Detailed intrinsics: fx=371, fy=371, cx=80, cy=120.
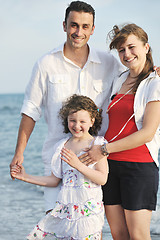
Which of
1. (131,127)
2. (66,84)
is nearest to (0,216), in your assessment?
(66,84)

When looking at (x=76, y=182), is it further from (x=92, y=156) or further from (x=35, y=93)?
(x=35, y=93)

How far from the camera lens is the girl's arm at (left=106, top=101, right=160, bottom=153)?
2.78 metres

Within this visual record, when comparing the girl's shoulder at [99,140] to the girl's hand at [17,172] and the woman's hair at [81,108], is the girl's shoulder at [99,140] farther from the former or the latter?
the girl's hand at [17,172]

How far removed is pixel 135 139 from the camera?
2.79 meters

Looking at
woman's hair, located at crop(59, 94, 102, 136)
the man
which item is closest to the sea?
the man

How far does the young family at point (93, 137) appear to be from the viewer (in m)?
2.82

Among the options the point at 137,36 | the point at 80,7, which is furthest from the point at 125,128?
the point at 80,7

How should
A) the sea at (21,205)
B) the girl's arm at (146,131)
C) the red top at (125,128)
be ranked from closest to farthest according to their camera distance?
the girl's arm at (146,131)
the red top at (125,128)
the sea at (21,205)

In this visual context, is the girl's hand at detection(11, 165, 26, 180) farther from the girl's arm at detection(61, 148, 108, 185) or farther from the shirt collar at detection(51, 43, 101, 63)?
the shirt collar at detection(51, 43, 101, 63)

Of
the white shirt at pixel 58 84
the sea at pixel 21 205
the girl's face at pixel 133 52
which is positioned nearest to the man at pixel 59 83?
the white shirt at pixel 58 84

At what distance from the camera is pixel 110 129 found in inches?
120

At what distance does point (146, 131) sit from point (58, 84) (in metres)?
0.96

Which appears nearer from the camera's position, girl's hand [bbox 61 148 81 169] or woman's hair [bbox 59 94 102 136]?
girl's hand [bbox 61 148 81 169]

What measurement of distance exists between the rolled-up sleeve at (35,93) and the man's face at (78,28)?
394mm
